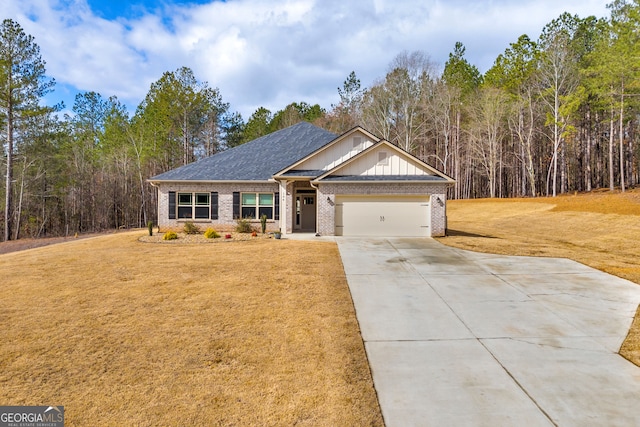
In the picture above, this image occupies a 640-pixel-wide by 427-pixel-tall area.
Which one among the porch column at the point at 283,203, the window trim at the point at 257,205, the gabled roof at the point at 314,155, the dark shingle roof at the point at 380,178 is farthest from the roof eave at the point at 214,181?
the dark shingle roof at the point at 380,178

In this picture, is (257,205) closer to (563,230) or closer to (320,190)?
(320,190)

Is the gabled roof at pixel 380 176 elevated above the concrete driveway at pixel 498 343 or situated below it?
above

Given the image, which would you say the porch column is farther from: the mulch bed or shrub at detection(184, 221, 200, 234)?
shrub at detection(184, 221, 200, 234)

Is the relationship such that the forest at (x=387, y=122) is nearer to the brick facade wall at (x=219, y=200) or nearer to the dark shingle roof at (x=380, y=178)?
the brick facade wall at (x=219, y=200)

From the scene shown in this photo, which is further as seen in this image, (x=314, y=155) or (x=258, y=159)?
(x=258, y=159)

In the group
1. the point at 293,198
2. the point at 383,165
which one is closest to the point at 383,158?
the point at 383,165

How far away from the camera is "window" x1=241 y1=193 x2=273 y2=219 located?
1978cm

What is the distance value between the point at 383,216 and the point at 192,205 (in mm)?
11179

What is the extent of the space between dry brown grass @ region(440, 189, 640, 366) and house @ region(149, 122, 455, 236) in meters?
2.69

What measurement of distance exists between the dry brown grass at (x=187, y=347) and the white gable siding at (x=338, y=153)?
9.56 meters

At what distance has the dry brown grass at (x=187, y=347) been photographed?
4.04 metres

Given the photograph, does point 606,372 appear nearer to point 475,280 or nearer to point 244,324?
point 475,280

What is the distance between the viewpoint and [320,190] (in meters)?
17.6

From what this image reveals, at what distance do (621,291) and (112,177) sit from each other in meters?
41.6
